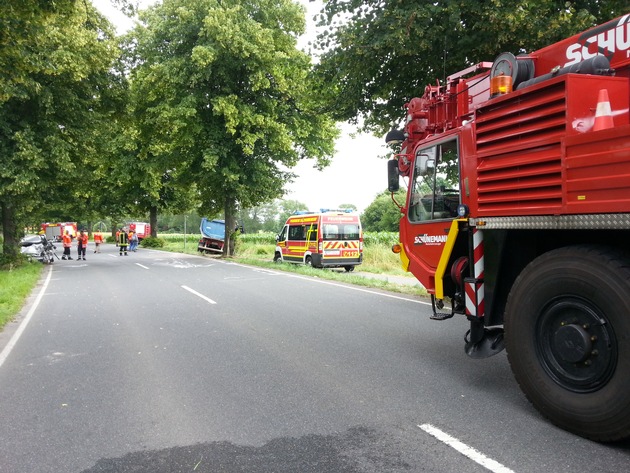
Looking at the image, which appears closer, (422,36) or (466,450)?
(466,450)

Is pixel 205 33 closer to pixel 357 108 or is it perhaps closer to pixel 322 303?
pixel 357 108

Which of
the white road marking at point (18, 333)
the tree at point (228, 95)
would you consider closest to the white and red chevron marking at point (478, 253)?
the white road marking at point (18, 333)

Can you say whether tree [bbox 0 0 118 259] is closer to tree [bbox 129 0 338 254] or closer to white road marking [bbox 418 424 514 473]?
tree [bbox 129 0 338 254]

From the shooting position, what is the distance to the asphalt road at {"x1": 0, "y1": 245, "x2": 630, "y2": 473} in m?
3.20

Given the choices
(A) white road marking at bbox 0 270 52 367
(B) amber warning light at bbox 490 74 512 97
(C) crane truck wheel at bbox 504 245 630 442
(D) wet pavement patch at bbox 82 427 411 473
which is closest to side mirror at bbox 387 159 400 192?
(B) amber warning light at bbox 490 74 512 97

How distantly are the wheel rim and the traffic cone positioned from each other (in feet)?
4.20

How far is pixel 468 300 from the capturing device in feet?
14.9

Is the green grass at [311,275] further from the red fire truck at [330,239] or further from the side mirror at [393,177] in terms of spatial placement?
the side mirror at [393,177]

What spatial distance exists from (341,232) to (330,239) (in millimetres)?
561

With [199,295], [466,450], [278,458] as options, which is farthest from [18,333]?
[466,450]

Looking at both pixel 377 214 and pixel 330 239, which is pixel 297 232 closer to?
pixel 330 239

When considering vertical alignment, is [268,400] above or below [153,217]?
below

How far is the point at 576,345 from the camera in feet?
11.1

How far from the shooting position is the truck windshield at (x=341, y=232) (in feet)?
61.5
